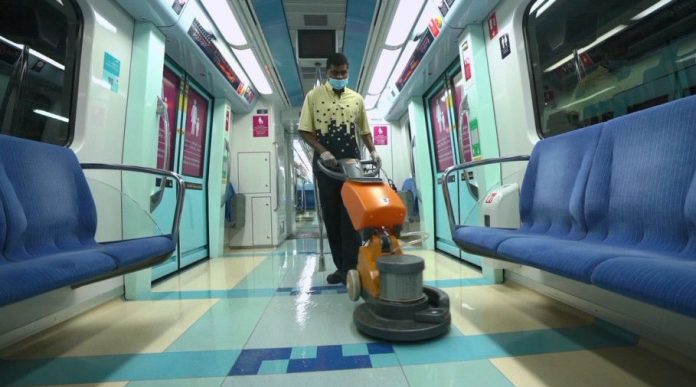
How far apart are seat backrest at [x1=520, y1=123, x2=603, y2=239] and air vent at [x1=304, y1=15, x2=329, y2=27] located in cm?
326

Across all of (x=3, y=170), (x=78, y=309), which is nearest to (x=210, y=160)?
(x=78, y=309)

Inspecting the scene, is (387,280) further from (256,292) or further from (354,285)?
(256,292)

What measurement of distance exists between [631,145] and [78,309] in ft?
10.3

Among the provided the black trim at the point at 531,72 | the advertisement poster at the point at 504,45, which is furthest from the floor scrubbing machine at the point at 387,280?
the advertisement poster at the point at 504,45

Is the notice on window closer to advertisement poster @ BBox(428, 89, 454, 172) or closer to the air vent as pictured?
the air vent

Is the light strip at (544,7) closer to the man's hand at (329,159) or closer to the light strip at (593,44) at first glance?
the light strip at (593,44)

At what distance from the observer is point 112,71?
2.47 m

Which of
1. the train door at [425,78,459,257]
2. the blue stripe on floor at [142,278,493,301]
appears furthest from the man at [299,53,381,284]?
the train door at [425,78,459,257]

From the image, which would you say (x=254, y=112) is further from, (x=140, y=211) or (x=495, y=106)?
(x=495, y=106)

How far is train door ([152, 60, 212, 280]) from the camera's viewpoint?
3.46 meters

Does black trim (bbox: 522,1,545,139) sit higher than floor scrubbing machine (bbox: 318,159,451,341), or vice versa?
black trim (bbox: 522,1,545,139)

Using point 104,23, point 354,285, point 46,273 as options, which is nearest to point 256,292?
point 354,285

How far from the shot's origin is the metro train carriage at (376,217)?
1.24m

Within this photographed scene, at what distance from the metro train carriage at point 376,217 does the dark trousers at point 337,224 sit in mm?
17
